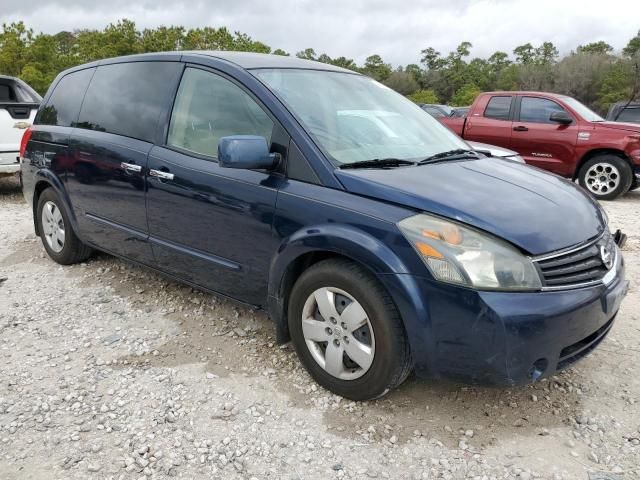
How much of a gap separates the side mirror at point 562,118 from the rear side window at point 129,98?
6734mm

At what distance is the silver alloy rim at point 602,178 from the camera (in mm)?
8289

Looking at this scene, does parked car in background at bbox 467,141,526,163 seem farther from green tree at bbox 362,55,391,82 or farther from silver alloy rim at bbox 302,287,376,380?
green tree at bbox 362,55,391,82

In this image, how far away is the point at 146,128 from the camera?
361 centimetres

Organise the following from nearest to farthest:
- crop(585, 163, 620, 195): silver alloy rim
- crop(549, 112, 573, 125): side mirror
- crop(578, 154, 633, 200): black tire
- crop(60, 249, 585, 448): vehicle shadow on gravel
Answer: crop(60, 249, 585, 448): vehicle shadow on gravel
crop(578, 154, 633, 200): black tire
crop(585, 163, 620, 195): silver alloy rim
crop(549, 112, 573, 125): side mirror

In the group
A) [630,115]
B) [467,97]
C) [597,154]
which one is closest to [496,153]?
Result: [597,154]

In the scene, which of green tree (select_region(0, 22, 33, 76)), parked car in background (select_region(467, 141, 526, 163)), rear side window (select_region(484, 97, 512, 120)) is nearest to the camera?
parked car in background (select_region(467, 141, 526, 163))

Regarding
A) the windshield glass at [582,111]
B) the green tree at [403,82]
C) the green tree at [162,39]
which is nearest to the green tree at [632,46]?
the green tree at [403,82]

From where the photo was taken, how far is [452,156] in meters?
3.26

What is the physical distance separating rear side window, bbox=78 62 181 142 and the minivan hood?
1.55 meters

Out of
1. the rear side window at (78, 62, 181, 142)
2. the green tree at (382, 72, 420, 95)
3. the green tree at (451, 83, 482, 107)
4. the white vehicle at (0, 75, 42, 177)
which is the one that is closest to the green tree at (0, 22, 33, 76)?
the white vehicle at (0, 75, 42, 177)

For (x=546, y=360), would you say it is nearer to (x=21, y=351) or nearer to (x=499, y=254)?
(x=499, y=254)

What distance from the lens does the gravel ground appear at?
2.34 metres

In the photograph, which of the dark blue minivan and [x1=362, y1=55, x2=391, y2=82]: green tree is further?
[x1=362, y1=55, x2=391, y2=82]: green tree

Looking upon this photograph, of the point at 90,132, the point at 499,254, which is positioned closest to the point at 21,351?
the point at 90,132
